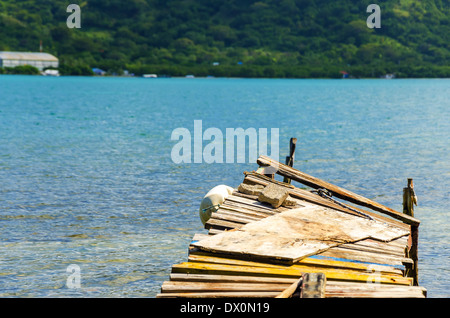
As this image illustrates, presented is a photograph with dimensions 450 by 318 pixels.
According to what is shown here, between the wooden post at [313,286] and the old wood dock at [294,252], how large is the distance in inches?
0.5

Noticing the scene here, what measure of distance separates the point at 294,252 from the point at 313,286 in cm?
199

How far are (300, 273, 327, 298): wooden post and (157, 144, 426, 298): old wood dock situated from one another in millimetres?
14

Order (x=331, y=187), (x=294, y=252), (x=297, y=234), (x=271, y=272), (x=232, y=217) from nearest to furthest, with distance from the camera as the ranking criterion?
(x=271, y=272) < (x=294, y=252) < (x=297, y=234) < (x=232, y=217) < (x=331, y=187)

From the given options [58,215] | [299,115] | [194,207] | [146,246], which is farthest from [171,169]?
[299,115]

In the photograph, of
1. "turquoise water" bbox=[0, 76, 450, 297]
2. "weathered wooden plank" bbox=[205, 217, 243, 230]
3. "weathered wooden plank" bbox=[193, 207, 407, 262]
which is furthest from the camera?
"turquoise water" bbox=[0, 76, 450, 297]

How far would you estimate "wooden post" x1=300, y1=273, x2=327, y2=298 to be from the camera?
8.23 m

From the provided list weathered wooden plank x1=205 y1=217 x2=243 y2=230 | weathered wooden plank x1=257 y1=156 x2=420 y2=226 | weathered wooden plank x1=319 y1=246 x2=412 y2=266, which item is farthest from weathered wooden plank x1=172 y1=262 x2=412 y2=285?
weathered wooden plank x1=257 y1=156 x2=420 y2=226

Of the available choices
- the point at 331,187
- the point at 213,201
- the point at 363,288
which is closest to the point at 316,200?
the point at 331,187

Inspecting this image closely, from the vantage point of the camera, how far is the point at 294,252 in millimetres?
10398

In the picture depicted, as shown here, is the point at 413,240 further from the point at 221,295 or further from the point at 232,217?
the point at 221,295

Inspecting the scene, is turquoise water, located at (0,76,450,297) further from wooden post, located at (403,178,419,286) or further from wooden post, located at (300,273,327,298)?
wooden post, located at (300,273,327,298)

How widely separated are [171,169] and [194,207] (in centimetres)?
947

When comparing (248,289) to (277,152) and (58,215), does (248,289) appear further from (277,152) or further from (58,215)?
(277,152)
